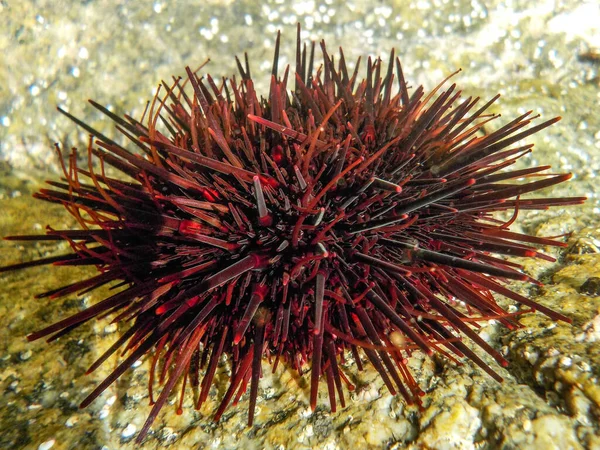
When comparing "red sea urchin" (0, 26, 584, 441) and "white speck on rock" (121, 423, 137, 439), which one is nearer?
"red sea urchin" (0, 26, 584, 441)

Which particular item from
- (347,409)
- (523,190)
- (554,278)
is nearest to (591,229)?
(554,278)

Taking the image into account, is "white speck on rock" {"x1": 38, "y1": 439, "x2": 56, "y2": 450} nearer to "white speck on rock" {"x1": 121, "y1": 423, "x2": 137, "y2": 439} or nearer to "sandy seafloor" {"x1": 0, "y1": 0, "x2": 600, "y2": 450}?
"sandy seafloor" {"x1": 0, "y1": 0, "x2": 600, "y2": 450}

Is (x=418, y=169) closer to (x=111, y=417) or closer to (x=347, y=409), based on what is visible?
(x=347, y=409)

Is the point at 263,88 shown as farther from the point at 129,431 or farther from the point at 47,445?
the point at 47,445

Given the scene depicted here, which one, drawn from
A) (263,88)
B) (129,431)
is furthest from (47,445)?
(263,88)

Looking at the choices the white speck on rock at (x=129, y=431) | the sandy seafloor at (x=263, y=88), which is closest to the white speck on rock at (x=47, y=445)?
the sandy seafloor at (x=263, y=88)

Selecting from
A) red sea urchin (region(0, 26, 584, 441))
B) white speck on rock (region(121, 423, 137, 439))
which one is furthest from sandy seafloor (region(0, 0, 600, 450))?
red sea urchin (region(0, 26, 584, 441))

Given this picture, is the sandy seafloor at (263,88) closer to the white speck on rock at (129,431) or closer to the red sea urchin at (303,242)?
the white speck on rock at (129,431)

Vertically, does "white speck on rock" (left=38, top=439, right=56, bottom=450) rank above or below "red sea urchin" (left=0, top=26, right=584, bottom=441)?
below

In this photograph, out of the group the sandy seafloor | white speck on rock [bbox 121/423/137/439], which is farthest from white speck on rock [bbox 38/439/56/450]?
white speck on rock [bbox 121/423/137/439]

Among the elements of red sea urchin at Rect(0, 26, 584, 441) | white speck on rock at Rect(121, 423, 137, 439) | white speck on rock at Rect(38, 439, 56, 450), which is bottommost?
white speck on rock at Rect(121, 423, 137, 439)
